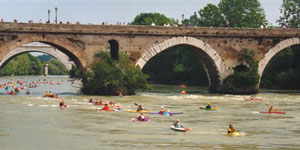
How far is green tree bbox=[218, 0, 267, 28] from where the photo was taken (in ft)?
330

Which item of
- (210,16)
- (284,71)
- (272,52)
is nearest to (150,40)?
(272,52)

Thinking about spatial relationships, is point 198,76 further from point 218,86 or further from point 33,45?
point 33,45

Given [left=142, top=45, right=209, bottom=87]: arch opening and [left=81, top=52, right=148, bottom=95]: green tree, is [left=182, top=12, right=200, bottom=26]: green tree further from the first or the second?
[left=81, top=52, right=148, bottom=95]: green tree

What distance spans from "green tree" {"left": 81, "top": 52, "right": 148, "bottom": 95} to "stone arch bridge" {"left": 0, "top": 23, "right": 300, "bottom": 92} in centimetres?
178

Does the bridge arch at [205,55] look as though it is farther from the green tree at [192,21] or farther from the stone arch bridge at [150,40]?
the green tree at [192,21]

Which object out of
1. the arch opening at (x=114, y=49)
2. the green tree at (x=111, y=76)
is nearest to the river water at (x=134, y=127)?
the green tree at (x=111, y=76)

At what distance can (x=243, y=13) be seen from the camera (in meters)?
102

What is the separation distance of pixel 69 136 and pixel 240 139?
9347 mm

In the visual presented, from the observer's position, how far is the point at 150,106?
5178 cm

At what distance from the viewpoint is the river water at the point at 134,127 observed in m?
30.9

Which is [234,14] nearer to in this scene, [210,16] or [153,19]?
[210,16]

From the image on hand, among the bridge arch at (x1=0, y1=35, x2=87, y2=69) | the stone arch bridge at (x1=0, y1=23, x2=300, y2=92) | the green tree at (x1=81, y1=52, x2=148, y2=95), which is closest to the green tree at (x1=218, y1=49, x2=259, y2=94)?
the stone arch bridge at (x1=0, y1=23, x2=300, y2=92)

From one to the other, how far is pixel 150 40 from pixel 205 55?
766cm

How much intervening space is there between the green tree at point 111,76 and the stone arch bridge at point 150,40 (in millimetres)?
1778
